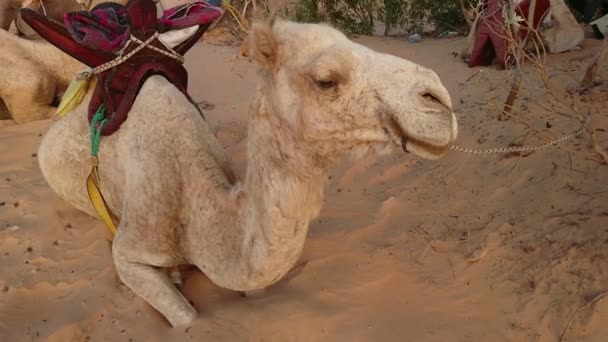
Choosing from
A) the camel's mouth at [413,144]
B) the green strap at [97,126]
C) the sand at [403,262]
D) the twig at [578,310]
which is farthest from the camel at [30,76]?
the twig at [578,310]

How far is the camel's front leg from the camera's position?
3035 mm

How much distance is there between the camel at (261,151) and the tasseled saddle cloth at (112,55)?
93 mm

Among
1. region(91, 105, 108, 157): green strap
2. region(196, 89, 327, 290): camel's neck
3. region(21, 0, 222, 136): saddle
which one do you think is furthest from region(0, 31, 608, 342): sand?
region(21, 0, 222, 136): saddle

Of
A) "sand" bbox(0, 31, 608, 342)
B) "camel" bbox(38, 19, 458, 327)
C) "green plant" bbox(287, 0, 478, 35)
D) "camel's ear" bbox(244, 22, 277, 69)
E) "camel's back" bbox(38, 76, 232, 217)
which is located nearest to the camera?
"camel" bbox(38, 19, 458, 327)

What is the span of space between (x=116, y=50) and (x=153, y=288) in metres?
1.49

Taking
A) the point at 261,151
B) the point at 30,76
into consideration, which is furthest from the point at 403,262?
the point at 30,76

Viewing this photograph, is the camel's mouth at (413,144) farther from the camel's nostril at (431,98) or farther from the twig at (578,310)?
the twig at (578,310)

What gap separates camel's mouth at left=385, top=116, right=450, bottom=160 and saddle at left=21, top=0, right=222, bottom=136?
6.11ft

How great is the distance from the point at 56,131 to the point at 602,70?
462 cm

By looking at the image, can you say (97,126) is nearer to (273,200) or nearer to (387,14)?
(273,200)

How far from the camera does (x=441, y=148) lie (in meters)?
2.07

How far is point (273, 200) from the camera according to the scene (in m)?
2.45

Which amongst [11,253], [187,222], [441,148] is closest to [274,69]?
[441,148]

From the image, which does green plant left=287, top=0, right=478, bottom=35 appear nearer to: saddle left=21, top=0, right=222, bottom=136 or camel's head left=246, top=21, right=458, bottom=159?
saddle left=21, top=0, right=222, bottom=136
